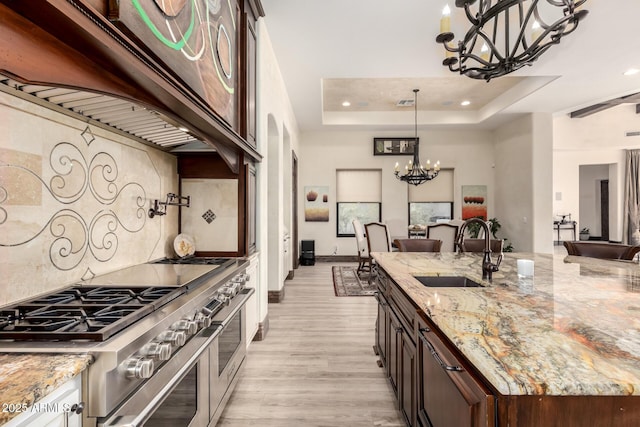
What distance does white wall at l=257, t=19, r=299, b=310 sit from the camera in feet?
10.4

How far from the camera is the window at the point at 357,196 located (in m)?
8.12

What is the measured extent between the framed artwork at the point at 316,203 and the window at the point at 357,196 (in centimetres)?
36

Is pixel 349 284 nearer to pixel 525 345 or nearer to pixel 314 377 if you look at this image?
pixel 314 377

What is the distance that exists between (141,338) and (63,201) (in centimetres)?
92

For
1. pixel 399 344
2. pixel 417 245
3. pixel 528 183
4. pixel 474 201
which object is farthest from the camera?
pixel 474 201

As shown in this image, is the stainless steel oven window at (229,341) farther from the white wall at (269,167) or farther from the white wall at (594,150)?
the white wall at (594,150)

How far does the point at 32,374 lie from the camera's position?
0.69m

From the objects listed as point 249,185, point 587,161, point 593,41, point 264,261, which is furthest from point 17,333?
point 587,161

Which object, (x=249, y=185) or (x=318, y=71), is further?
(x=318, y=71)

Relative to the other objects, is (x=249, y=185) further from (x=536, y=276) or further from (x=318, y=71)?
(x=318, y=71)

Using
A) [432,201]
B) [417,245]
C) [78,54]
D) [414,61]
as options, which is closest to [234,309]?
[78,54]

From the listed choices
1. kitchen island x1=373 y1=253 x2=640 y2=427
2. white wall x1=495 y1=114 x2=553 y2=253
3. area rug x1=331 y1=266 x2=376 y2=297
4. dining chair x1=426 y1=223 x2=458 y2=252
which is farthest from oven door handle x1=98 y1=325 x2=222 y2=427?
white wall x1=495 y1=114 x2=553 y2=253

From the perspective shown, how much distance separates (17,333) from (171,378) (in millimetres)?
488

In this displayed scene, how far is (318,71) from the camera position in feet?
14.5
